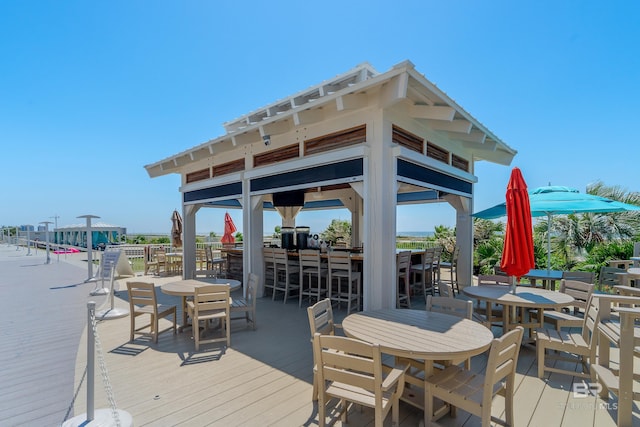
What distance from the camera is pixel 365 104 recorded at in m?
4.34

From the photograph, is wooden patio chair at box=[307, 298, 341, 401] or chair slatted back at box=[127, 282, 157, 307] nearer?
wooden patio chair at box=[307, 298, 341, 401]

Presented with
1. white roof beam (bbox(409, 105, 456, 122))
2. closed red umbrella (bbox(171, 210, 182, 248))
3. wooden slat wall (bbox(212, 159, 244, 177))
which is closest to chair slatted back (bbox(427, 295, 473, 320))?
white roof beam (bbox(409, 105, 456, 122))

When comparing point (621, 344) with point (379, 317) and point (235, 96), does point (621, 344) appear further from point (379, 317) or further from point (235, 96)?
point (235, 96)

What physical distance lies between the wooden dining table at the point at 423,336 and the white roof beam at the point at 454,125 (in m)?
3.51

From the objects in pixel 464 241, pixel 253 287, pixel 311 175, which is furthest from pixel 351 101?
pixel 464 241

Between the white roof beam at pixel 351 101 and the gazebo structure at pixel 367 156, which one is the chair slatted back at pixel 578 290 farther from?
the white roof beam at pixel 351 101

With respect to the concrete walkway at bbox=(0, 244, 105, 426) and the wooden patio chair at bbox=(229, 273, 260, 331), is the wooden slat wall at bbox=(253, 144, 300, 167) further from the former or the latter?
the concrete walkway at bbox=(0, 244, 105, 426)

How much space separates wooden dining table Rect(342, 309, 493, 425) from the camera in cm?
193

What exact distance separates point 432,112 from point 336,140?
159 cm

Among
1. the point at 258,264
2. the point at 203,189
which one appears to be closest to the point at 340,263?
the point at 258,264

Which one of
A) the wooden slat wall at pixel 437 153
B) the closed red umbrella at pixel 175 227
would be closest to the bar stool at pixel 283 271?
the wooden slat wall at pixel 437 153

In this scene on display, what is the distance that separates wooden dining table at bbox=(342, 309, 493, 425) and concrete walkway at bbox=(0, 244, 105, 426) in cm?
250

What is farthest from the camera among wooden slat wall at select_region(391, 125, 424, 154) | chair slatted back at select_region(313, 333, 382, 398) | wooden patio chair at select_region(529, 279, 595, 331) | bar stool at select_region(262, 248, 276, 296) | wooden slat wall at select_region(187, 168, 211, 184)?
wooden slat wall at select_region(187, 168, 211, 184)

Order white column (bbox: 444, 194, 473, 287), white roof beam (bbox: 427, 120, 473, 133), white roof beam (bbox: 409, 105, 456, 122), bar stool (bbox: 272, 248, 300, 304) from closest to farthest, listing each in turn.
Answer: white roof beam (bbox: 409, 105, 456, 122) < white roof beam (bbox: 427, 120, 473, 133) < bar stool (bbox: 272, 248, 300, 304) < white column (bbox: 444, 194, 473, 287)
